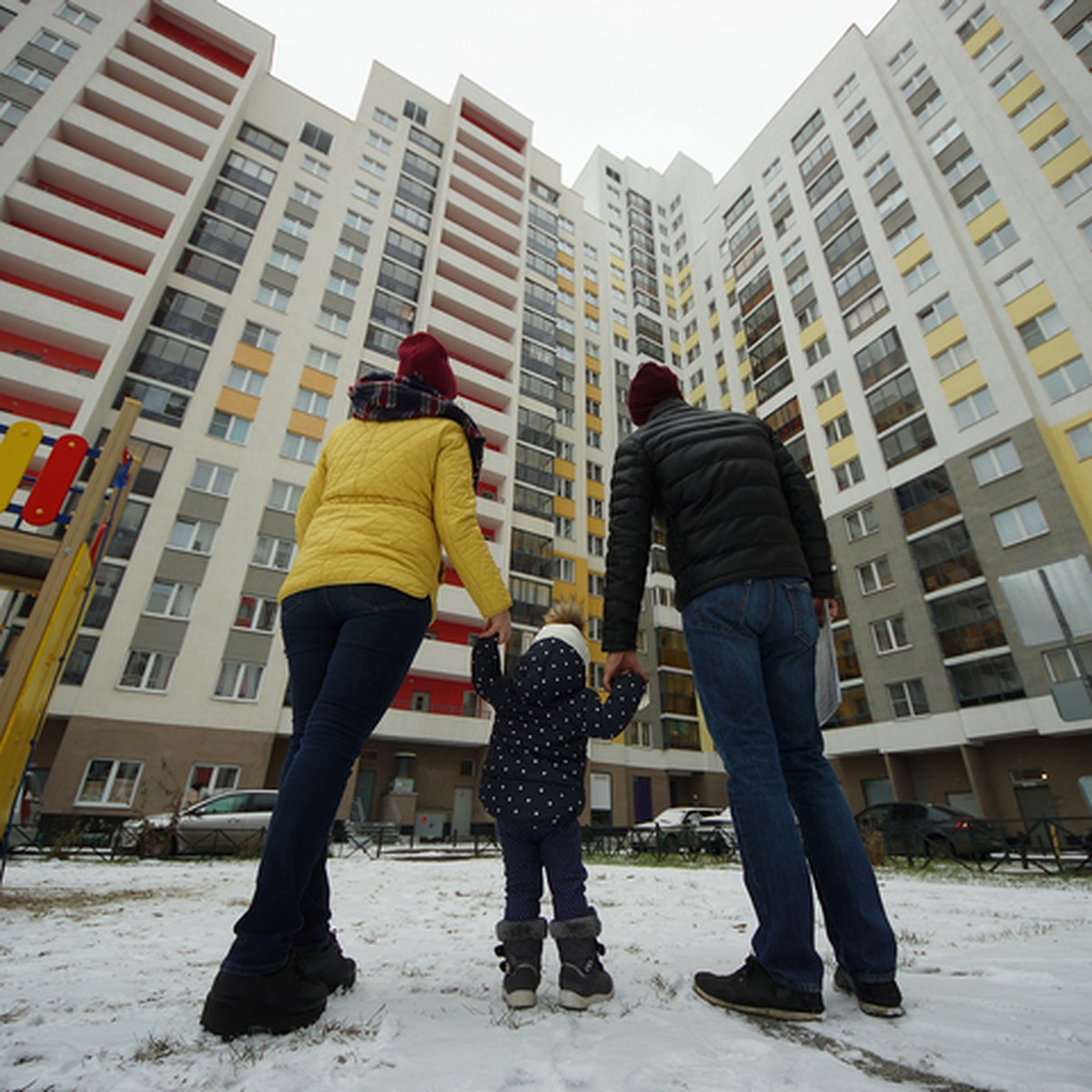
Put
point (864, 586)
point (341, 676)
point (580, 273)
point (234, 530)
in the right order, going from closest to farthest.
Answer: point (341, 676) → point (234, 530) → point (864, 586) → point (580, 273)

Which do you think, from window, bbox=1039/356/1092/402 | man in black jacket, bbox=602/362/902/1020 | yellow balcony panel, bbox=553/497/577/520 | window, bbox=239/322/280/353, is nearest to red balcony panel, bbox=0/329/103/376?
window, bbox=239/322/280/353

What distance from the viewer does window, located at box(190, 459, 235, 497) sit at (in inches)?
976

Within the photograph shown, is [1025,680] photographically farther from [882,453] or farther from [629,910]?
[629,910]

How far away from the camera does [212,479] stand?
25.1 meters

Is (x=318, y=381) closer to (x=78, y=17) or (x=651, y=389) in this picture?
(x=78, y=17)

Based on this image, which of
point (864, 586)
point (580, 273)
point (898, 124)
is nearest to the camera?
point (864, 586)

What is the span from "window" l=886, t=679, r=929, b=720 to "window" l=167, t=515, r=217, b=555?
30.1 m

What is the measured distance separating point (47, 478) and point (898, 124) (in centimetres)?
4335

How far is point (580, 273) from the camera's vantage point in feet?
156

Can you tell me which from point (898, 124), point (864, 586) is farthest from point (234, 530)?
point (898, 124)

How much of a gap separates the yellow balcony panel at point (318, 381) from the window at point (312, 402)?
0.20m

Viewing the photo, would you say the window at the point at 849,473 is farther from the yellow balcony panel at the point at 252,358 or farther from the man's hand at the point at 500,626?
the man's hand at the point at 500,626

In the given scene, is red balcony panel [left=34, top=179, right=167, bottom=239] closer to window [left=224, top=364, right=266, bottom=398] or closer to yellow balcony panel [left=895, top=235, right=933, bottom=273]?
window [left=224, top=364, right=266, bottom=398]

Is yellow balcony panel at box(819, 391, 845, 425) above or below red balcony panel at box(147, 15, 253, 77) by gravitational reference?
below
